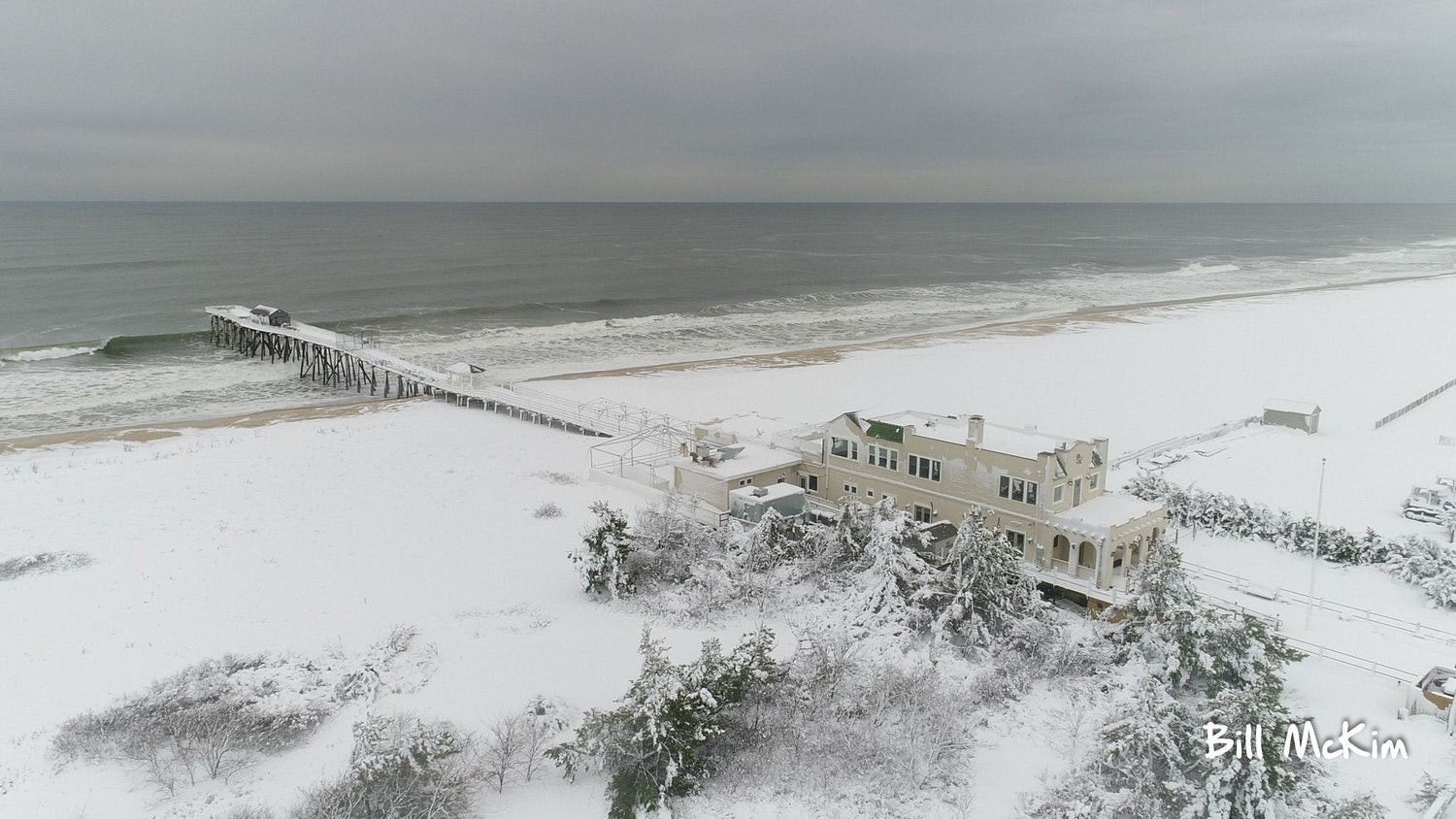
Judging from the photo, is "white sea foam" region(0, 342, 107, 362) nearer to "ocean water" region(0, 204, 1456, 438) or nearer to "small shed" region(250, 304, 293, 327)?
"ocean water" region(0, 204, 1456, 438)

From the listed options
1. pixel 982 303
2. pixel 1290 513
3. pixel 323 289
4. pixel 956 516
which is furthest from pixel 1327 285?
pixel 323 289

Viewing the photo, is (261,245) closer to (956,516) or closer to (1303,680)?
(956,516)

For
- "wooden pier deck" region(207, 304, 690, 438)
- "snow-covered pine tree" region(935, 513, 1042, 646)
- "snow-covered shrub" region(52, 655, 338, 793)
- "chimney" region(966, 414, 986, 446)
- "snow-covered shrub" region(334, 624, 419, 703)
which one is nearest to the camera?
"snow-covered shrub" region(52, 655, 338, 793)

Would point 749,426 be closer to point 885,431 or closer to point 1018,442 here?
point 885,431

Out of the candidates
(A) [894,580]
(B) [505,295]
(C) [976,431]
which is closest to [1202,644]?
(A) [894,580]

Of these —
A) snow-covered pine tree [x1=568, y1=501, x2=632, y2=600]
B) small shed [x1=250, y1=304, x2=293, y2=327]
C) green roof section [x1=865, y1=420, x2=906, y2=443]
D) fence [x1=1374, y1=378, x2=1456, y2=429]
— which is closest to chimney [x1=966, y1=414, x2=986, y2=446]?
green roof section [x1=865, y1=420, x2=906, y2=443]

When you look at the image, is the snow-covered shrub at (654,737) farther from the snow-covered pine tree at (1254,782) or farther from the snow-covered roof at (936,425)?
the snow-covered roof at (936,425)

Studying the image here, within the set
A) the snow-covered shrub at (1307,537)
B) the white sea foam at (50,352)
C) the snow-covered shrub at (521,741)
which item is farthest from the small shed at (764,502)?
the white sea foam at (50,352)
